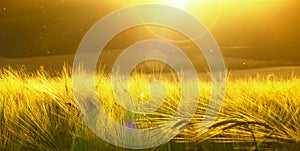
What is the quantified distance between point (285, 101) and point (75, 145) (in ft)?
1.98

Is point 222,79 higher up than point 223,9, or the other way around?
point 223,9

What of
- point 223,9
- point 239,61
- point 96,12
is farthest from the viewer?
point 96,12

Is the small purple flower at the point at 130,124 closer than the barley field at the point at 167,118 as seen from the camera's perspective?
No

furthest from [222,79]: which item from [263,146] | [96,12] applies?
[96,12]

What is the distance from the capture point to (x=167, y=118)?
4.94 feet

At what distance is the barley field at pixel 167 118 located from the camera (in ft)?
4.73

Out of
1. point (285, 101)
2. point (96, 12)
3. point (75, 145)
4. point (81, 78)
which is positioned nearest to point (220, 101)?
point (285, 101)

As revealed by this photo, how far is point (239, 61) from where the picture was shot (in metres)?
11.2

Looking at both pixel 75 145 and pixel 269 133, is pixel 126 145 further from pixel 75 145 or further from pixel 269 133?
pixel 269 133

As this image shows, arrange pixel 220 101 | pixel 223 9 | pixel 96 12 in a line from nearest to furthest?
pixel 220 101 → pixel 223 9 → pixel 96 12

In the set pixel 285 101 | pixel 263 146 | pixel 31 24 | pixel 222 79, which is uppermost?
pixel 31 24

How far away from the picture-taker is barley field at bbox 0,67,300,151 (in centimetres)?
144

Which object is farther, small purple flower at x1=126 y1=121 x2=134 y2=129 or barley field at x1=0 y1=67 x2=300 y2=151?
small purple flower at x1=126 y1=121 x2=134 y2=129

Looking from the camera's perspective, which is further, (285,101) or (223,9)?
(223,9)
